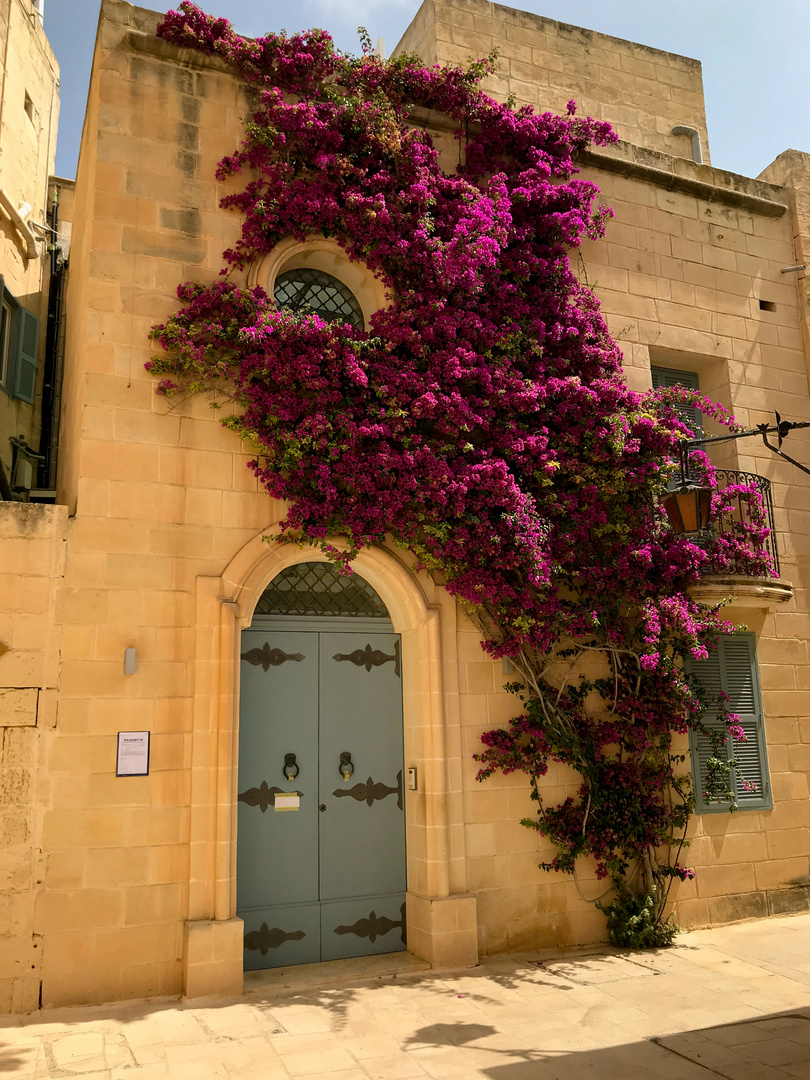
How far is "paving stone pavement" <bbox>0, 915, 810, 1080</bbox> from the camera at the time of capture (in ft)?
15.0

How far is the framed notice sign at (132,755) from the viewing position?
580 centimetres

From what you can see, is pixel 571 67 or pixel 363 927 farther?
pixel 571 67

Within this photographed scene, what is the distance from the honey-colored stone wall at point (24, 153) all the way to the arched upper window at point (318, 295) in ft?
12.2

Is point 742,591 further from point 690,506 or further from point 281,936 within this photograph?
point 281,936

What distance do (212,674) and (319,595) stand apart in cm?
129

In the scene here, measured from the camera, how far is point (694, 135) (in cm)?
1085

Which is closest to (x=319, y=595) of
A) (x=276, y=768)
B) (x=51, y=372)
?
(x=276, y=768)

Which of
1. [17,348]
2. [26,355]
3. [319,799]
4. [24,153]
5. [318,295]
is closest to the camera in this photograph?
[319,799]

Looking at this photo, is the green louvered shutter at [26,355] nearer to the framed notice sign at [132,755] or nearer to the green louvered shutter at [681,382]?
the framed notice sign at [132,755]

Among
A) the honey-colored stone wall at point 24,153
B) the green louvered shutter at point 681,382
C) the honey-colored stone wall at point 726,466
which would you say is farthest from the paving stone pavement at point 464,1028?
the honey-colored stone wall at point 24,153

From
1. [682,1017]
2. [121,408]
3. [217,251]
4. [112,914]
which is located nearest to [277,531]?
[121,408]

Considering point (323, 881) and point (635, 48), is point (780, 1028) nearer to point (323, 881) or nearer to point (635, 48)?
point (323, 881)

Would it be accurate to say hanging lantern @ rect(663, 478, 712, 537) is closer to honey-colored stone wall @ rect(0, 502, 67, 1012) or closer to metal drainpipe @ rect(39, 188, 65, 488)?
honey-colored stone wall @ rect(0, 502, 67, 1012)

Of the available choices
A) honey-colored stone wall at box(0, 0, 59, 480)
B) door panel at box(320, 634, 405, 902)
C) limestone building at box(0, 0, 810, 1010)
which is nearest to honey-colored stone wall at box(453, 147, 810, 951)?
limestone building at box(0, 0, 810, 1010)
